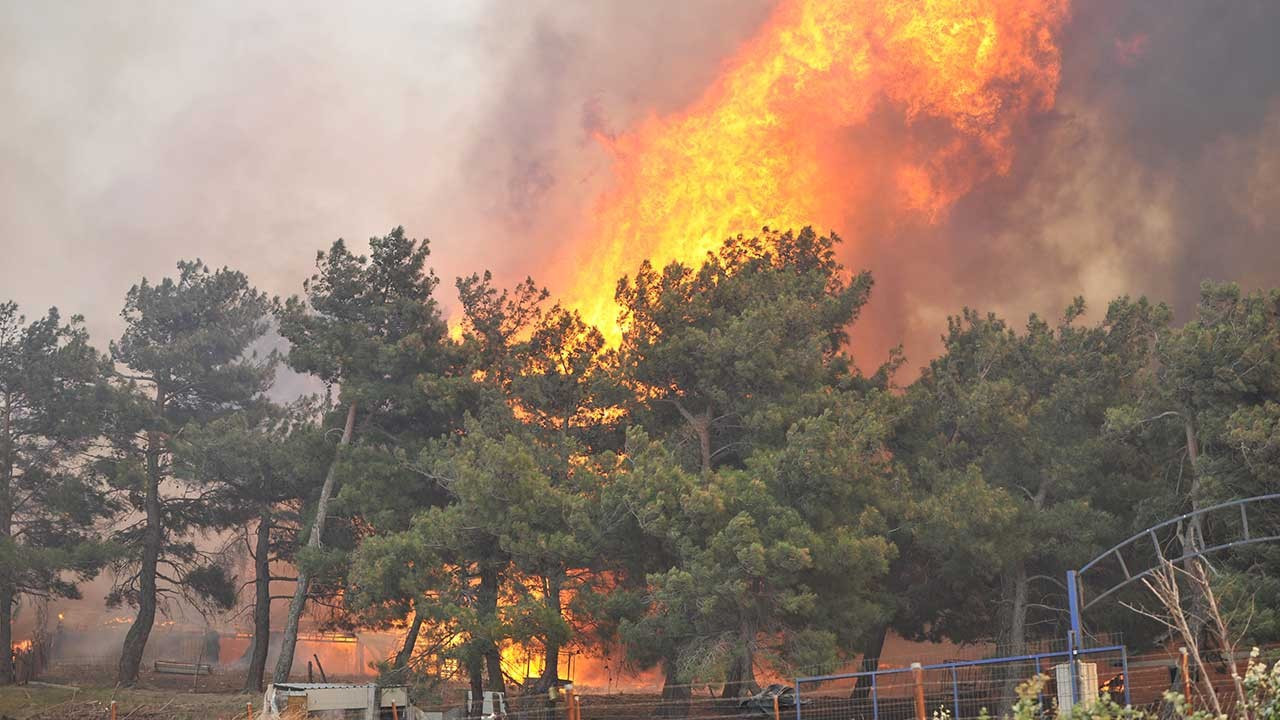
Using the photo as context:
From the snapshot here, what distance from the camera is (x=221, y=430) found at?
44.2m

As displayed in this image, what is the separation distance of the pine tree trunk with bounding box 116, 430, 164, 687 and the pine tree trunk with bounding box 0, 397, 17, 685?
13.9 feet

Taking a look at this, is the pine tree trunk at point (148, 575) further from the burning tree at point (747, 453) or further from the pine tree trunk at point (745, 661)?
the pine tree trunk at point (745, 661)

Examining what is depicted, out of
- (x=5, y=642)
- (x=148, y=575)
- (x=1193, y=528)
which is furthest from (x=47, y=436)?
(x=1193, y=528)

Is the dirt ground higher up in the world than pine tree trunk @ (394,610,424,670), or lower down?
lower down

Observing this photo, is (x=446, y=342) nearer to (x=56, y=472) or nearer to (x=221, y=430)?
(x=221, y=430)

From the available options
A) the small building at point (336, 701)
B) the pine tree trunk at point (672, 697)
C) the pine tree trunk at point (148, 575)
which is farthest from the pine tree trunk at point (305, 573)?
the pine tree trunk at point (672, 697)

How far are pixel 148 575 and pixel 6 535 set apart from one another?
567cm

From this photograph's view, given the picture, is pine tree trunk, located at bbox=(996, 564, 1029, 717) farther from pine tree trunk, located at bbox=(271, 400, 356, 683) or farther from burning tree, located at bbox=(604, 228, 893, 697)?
pine tree trunk, located at bbox=(271, 400, 356, 683)

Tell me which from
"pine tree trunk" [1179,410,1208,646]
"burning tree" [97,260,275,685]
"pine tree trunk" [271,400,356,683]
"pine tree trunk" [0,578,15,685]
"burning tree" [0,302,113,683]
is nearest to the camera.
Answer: "pine tree trunk" [1179,410,1208,646]

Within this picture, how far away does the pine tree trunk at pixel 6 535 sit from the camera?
44441mm

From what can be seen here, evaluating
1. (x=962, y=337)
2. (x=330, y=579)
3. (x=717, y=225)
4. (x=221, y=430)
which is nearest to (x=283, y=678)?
(x=330, y=579)

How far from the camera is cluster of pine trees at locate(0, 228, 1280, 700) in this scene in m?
33.2

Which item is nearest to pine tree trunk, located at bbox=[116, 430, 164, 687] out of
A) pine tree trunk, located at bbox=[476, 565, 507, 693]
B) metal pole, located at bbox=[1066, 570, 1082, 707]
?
pine tree trunk, located at bbox=[476, 565, 507, 693]

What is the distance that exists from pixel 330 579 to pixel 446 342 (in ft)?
33.4
